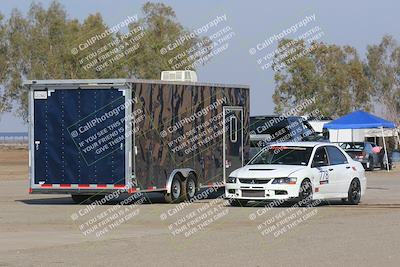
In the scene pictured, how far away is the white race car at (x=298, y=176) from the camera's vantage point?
20531 mm

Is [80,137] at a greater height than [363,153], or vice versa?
[80,137]

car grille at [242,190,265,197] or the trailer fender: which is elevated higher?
the trailer fender

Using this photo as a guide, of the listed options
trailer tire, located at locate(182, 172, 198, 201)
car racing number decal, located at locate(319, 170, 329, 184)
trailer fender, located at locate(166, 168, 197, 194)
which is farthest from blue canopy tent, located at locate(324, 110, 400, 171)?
car racing number decal, located at locate(319, 170, 329, 184)

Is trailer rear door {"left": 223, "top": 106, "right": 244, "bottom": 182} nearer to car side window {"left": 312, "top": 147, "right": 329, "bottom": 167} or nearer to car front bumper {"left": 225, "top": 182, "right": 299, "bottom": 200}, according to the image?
car side window {"left": 312, "top": 147, "right": 329, "bottom": 167}

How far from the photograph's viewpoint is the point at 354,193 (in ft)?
73.0

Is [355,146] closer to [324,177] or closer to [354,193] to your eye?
[354,193]

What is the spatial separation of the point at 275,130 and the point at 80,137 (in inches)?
516

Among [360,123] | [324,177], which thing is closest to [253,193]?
[324,177]

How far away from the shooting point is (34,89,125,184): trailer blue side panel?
21.2 m

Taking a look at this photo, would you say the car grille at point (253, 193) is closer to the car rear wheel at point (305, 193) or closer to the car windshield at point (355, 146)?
the car rear wheel at point (305, 193)

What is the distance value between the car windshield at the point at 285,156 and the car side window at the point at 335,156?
2.03 ft

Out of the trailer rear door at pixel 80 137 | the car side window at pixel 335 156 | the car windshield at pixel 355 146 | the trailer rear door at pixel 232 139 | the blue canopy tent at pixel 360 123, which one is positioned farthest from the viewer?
the blue canopy tent at pixel 360 123

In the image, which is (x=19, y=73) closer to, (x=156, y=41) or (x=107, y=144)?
(x=156, y=41)

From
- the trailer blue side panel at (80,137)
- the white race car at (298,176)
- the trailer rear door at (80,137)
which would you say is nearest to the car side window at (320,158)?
the white race car at (298,176)
